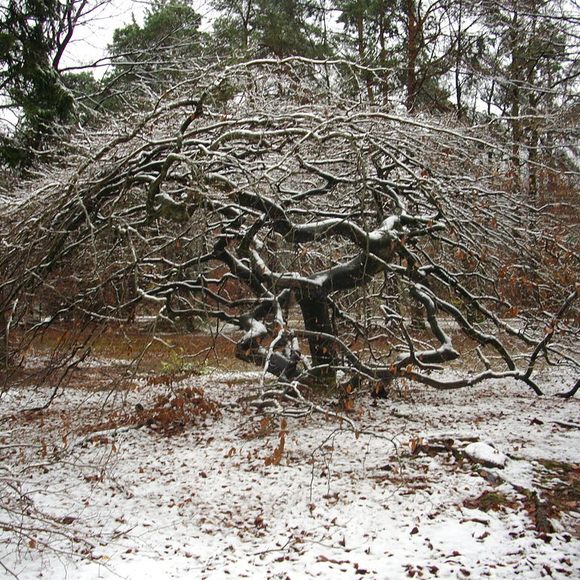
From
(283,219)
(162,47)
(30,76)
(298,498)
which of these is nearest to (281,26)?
(162,47)

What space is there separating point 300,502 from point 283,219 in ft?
9.54

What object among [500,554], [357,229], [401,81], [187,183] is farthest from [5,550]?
[401,81]

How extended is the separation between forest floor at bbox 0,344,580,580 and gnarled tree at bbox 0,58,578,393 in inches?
33.9

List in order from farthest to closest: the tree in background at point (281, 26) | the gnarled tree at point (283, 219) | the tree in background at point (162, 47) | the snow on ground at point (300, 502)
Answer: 1. the tree in background at point (281, 26)
2. the tree in background at point (162, 47)
3. the gnarled tree at point (283, 219)
4. the snow on ground at point (300, 502)

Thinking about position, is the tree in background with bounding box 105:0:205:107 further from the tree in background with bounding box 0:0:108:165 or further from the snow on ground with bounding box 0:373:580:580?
the snow on ground with bounding box 0:373:580:580

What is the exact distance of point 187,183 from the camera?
577 cm

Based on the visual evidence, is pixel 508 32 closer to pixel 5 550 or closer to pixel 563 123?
pixel 563 123

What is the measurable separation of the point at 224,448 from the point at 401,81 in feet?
36.1

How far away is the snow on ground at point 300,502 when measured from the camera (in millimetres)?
3305

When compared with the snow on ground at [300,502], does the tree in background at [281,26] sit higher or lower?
higher

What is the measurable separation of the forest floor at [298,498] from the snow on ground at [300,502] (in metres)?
0.01

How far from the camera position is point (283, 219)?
5.84 meters

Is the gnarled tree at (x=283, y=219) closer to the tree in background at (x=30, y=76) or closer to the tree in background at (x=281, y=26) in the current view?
the tree in background at (x=30, y=76)

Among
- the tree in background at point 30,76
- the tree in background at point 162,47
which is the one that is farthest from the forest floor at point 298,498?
the tree in background at point 162,47
